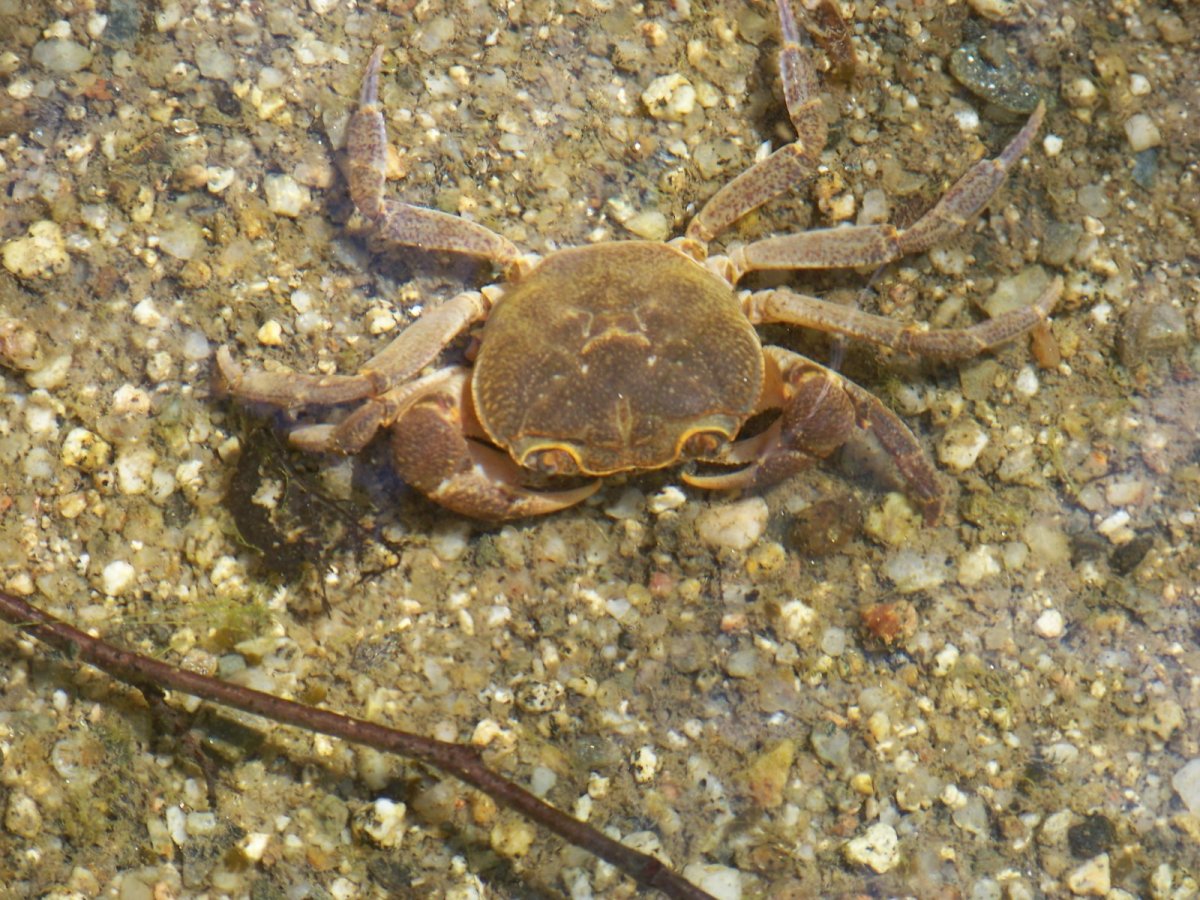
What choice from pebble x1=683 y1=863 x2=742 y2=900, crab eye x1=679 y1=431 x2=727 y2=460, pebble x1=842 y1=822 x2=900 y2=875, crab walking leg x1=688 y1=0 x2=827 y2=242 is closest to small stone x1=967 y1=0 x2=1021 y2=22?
crab walking leg x1=688 y1=0 x2=827 y2=242

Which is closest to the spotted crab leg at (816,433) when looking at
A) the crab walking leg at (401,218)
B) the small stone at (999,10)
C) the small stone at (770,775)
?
the small stone at (770,775)

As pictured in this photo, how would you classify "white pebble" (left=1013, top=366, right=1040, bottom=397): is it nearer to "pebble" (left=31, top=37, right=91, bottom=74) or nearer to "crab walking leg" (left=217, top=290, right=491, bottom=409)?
"crab walking leg" (left=217, top=290, right=491, bottom=409)

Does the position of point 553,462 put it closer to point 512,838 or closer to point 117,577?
point 512,838

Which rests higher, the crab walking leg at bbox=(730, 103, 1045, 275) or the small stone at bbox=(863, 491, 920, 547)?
the crab walking leg at bbox=(730, 103, 1045, 275)

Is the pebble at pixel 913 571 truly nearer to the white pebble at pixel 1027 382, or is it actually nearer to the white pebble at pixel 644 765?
the white pebble at pixel 1027 382

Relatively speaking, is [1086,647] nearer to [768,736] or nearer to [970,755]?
[970,755]

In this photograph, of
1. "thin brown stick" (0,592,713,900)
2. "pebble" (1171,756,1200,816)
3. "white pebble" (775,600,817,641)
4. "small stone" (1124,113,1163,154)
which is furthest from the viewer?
"small stone" (1124,113,1163,154)
